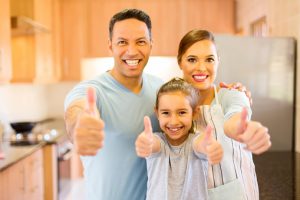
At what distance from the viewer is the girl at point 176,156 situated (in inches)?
39.8

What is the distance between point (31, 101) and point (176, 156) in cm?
355

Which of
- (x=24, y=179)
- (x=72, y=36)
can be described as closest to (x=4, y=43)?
(x=24, y=179)

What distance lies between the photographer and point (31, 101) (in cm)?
427

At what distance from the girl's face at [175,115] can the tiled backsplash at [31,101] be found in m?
2.80

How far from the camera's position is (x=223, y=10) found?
4184 millimetres

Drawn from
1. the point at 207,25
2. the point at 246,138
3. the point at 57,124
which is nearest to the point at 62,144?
the point at 57,124

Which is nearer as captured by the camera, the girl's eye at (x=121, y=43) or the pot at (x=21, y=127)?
the girl's eye at (x=121, y=43)

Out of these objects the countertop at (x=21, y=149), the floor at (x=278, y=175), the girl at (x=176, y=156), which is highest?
the girl at (x=176, y=156)

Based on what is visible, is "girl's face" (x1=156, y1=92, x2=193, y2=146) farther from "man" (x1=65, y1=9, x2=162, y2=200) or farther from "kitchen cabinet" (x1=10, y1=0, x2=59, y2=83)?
"kitchen cabinet" (x1=10, y1=0, x2=59, y2=83)

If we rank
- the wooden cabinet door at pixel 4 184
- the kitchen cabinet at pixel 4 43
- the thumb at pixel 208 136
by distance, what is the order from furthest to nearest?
1. the kitchen cabinet at pixel 4 43
2. the wooden cabinet door at pixel 4 184
3. the thumb at pixel 208 136

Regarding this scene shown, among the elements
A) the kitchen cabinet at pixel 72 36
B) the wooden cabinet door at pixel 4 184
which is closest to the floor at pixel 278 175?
the wooden cabinet door at pixel 4 184

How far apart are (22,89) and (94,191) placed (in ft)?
10.2

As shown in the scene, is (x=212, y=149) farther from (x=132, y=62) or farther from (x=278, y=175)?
(x=278, y=175)

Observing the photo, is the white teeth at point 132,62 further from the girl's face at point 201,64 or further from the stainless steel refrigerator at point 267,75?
the stainless steel refrigerator at point 267,75
